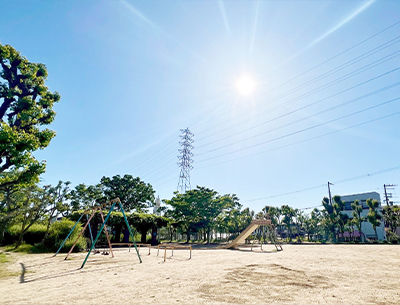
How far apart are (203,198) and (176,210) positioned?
16.2 ft

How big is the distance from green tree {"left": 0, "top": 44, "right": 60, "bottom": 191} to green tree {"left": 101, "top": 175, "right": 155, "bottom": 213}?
106ft

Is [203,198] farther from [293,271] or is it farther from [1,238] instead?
[293,271]

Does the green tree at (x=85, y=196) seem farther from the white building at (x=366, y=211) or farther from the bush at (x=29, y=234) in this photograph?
the white building at (x=366, y=211)

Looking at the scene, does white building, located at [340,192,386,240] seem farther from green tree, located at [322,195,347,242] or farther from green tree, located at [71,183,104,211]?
green tree, located at [71,183,104,211]

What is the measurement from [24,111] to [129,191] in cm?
3475

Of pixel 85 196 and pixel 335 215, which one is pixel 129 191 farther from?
pixel 335 215

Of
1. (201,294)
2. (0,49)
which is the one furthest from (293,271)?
(0,49)

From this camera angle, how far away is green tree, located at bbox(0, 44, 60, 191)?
1168cm

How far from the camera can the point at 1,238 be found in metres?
23.0

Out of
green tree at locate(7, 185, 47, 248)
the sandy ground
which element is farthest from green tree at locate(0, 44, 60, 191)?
green tree at locate(7, 185, 47, 248)

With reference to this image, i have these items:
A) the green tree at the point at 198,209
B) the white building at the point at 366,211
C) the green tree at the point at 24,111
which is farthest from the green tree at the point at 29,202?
the white building at the point at 366,211

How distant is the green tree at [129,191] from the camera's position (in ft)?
148

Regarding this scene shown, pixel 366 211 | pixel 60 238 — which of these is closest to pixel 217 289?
pixel 60 238

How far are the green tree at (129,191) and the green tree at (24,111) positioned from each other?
106ft
